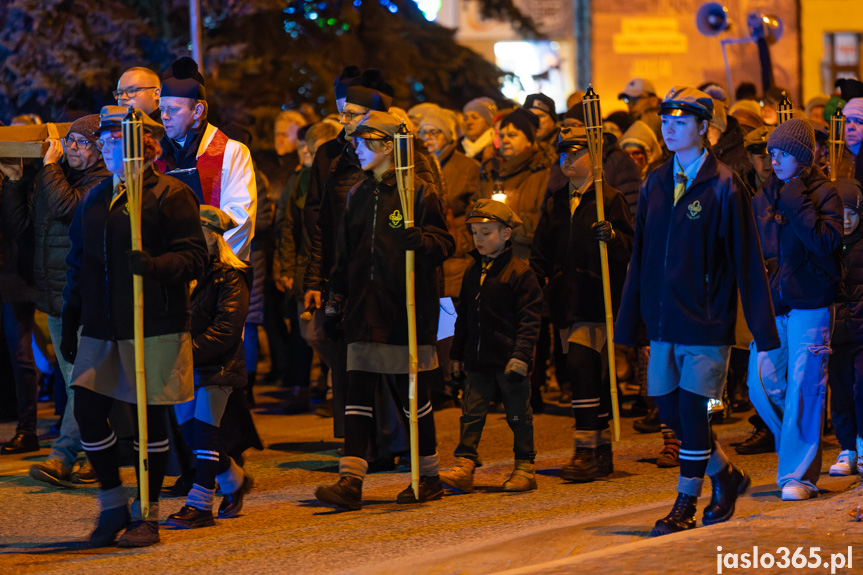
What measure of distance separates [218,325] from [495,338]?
73.0 inches

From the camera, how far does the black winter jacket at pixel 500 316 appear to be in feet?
27.0

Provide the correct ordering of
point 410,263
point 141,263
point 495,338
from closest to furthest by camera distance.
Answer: point 141,263 < point 410,263 < point 495,338

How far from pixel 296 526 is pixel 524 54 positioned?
79.4 ft

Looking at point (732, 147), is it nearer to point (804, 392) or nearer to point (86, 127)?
point (804, 392)

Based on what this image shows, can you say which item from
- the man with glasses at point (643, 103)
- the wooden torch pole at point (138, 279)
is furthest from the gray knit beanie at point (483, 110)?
the wooden torch pole at point (138, 279)

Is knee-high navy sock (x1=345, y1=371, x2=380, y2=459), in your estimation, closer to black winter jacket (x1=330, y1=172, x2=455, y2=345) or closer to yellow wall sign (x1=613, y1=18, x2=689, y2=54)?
black winter jacket (x1=330, y1=172, x2=455, y2=345)

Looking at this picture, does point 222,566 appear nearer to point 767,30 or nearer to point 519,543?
point 519,543

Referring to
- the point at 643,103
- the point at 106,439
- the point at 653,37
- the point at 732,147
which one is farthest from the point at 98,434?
the point at 653,37

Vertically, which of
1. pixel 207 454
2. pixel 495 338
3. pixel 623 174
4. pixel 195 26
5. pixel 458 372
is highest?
pixel 195 26

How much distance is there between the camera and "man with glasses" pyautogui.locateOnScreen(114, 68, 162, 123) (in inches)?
339

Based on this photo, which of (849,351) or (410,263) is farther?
(849,351)

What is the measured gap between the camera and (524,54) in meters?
30.2

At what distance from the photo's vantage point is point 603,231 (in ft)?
26.7

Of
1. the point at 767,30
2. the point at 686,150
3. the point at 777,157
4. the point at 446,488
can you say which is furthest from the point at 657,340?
the point at 767,30
